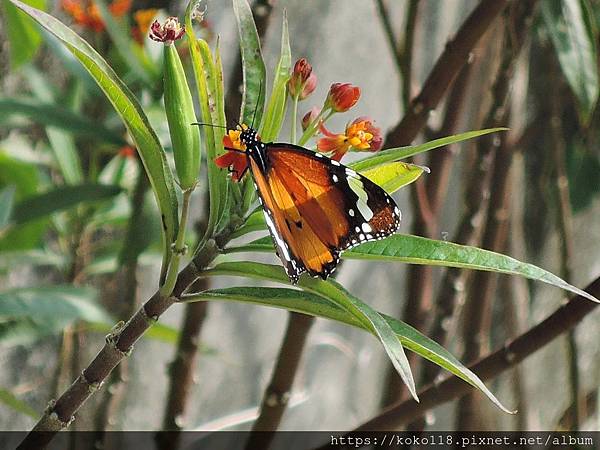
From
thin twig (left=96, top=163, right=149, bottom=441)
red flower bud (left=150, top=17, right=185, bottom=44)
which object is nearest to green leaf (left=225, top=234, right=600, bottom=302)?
red flower bud (left=150, top=17, right=185, bottom=44)

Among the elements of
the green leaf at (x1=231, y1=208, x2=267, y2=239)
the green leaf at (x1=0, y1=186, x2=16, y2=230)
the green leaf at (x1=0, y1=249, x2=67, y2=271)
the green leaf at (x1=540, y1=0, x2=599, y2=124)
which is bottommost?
the green leaf at (x1=0, y1=249, x2=67, y2=271)

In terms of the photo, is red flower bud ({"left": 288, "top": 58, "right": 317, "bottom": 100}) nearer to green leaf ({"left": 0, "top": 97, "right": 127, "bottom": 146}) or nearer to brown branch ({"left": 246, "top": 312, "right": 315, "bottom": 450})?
brown branch ({"left": 246, "top": 312, "right": 315, "bottom": 450})

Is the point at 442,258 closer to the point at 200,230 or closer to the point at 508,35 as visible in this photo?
the point at 200,230

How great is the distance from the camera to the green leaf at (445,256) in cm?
44

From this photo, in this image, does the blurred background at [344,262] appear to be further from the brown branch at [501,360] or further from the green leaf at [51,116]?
the brown branch at [501,360]

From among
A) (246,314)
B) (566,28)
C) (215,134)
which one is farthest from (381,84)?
(215,134)

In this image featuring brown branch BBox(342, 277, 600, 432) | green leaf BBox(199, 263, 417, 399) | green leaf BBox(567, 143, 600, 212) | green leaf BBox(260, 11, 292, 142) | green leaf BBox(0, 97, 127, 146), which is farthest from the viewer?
green leaf BBox(567, 143, 600, 212)

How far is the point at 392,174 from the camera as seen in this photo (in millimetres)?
486

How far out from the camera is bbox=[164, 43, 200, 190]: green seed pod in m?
0.47

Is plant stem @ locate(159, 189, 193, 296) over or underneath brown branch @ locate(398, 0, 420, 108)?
underneath

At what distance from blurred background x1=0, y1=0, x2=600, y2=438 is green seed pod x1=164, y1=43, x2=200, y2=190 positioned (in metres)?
0.20

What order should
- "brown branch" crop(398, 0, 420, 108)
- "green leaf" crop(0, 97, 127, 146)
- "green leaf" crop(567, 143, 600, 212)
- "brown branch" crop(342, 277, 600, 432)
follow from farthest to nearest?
"green leaf" crop(567, 143, 600, 212), "green leaf" crop(0, 97, 127, 146), "brown branch" crop(398, 0, 420, 108), "brown branch" crop(342, 277, 600, 432)

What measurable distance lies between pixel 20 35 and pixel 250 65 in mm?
603

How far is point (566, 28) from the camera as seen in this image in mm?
880
